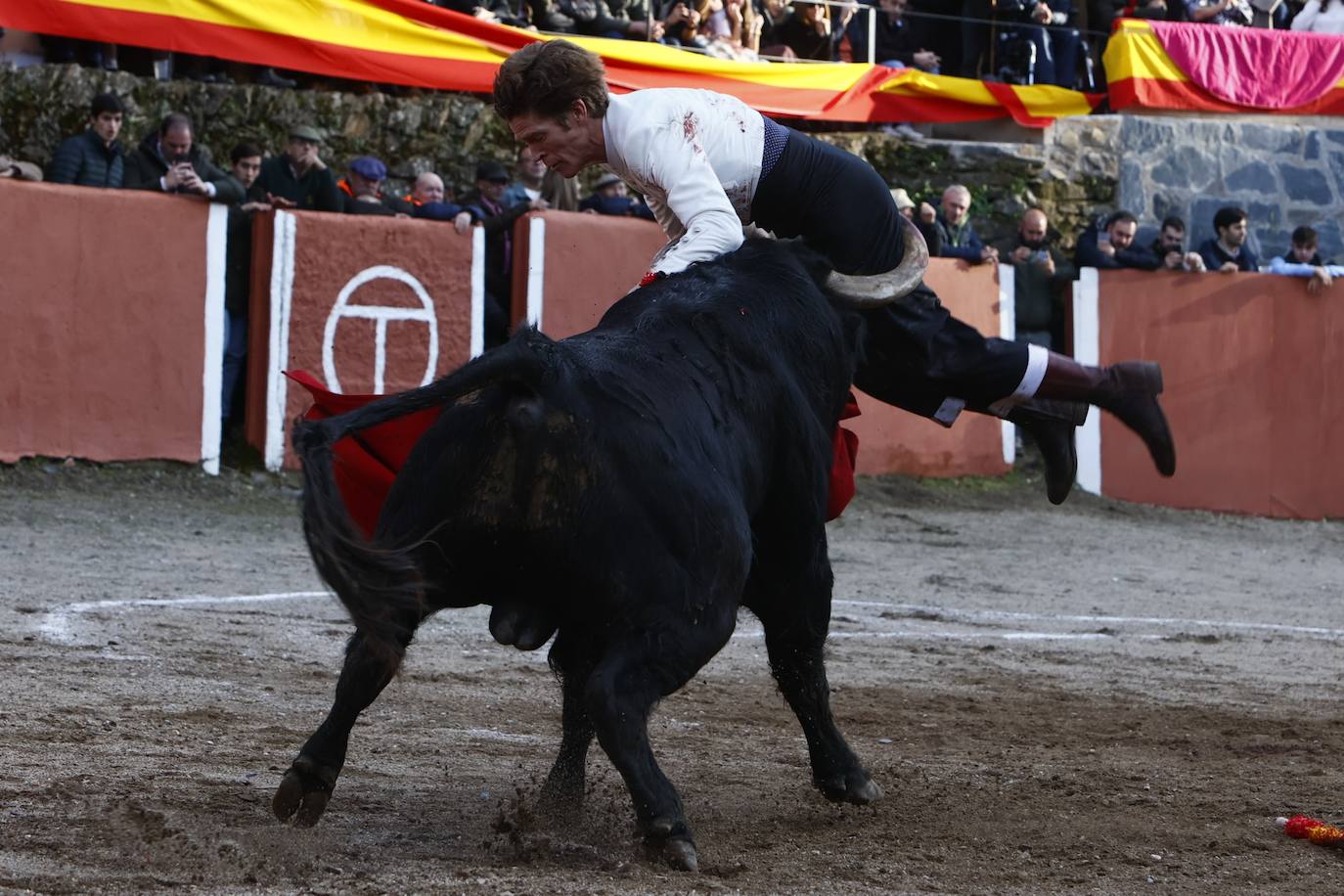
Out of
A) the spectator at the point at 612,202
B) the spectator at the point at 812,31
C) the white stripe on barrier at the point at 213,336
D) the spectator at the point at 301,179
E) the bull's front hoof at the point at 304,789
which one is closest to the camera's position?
the bull's front hoof at the point at 304,789

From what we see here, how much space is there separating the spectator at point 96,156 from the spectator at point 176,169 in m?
0.09

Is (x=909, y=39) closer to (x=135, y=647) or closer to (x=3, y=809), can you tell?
(x=135, y=647)

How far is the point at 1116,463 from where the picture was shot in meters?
12.1

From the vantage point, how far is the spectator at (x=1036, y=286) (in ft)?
39.2

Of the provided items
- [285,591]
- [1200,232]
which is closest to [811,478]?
[285,591]

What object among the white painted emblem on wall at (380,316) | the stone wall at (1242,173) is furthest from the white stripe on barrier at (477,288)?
the stone wall at (1242,173)

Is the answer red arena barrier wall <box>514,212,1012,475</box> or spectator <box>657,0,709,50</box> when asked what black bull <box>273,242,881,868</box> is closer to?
red arena barrier wall <box>514,212,1012,475</box>

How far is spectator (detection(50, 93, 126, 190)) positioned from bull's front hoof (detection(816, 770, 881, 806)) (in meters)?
6.64

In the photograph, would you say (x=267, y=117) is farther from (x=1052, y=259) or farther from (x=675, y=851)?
(x=675, y=851)

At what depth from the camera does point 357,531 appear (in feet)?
10.2

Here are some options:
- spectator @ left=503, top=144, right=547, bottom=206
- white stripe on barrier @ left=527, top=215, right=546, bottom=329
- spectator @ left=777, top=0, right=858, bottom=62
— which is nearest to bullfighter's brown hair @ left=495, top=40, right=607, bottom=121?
white stripe on barrier @ left=527, top=215, right=546, bottom=329

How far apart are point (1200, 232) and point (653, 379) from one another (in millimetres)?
12406

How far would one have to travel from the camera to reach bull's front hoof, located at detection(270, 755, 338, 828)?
334 centimetres

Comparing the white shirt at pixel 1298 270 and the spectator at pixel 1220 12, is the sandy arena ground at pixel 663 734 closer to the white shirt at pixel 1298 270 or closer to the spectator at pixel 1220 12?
the white shirt at pixel 1298 270
